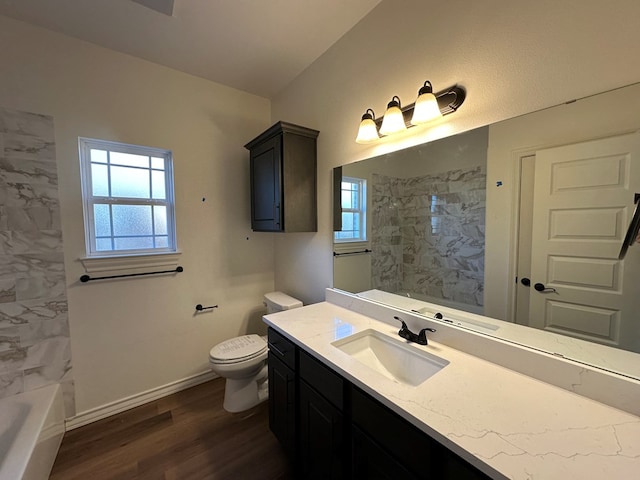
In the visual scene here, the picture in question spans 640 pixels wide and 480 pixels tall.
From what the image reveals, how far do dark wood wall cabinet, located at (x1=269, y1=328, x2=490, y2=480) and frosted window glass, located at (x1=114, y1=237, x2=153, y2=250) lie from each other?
4.51ft

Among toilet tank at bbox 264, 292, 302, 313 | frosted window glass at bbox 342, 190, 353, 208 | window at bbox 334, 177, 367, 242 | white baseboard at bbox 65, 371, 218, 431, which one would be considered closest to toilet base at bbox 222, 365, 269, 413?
white baseboard at bbox 65, 371, 218, 431

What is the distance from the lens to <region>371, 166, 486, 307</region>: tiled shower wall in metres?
1.23

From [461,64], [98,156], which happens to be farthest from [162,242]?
[461,64]

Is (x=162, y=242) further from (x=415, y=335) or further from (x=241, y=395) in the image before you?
(x=415, y=335)

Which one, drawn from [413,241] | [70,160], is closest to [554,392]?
[413,241]

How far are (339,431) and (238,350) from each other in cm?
114

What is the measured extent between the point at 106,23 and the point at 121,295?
1.85 metres

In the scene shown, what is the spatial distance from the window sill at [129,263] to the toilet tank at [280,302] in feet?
2.86

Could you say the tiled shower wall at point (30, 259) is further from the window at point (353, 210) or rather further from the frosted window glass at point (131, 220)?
the window at point (353, 210)

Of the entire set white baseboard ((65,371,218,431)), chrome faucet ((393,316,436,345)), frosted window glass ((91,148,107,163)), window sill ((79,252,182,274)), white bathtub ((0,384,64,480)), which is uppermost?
frosted window glass ((91,148,107,163))

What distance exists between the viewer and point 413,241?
1.50m

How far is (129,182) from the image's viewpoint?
2.06 meters

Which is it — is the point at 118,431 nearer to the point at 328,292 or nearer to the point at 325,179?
the point at 328,292

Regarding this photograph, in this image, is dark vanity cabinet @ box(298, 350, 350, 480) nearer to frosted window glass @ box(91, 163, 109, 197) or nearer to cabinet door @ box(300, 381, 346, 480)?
cabinet door @ box(300, 381, 346, 480)
